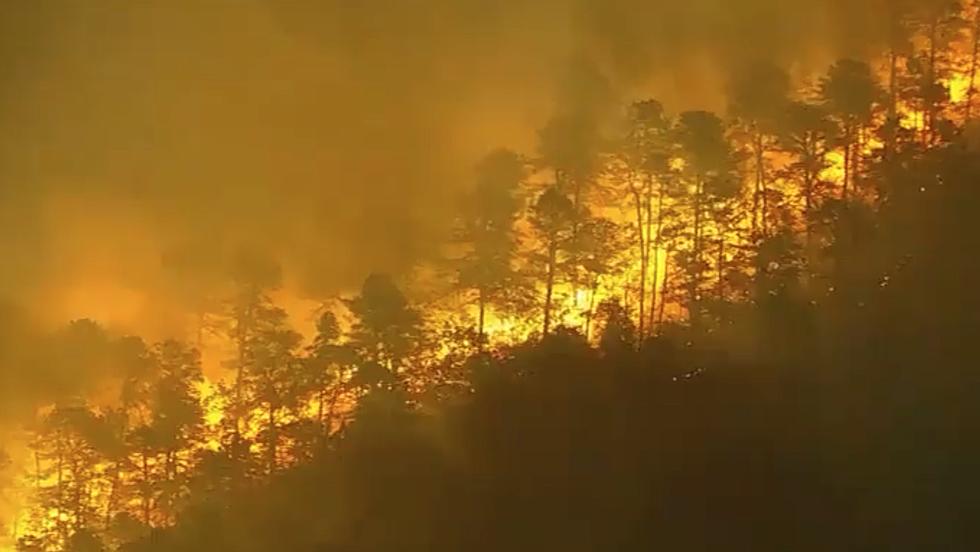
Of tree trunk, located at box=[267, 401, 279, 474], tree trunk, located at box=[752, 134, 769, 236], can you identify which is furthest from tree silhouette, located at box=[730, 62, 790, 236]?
tree trunk, located at box=[267, 401, 279, 474]

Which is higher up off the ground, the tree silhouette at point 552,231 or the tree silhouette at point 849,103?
the tree silhouette at point 849,103

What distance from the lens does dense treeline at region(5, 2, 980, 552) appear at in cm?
2709

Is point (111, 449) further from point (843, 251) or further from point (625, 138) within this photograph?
point (843, 251)

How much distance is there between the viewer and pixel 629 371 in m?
31.4

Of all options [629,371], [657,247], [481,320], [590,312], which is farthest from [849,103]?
[481,320]

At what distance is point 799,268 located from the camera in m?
31.2

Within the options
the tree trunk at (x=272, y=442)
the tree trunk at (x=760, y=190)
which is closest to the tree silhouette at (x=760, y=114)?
the tree trunk at (x=760, y=190)

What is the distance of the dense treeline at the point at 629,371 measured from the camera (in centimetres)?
2709

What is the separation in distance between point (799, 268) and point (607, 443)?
639cm

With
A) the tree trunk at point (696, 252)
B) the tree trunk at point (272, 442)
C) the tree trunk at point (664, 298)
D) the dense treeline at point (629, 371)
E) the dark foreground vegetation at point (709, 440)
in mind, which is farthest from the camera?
the tree trunk at point (664, 298)

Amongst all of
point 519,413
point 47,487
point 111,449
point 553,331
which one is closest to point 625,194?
point 553,331

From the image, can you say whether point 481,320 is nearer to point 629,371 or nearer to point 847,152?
point 629,371

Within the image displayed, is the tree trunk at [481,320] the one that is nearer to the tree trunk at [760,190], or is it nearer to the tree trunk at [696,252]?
the tree trunk at [696,252]

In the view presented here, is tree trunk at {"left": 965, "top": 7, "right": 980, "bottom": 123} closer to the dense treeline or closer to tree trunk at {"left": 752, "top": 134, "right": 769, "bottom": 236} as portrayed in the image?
the dense treeline
